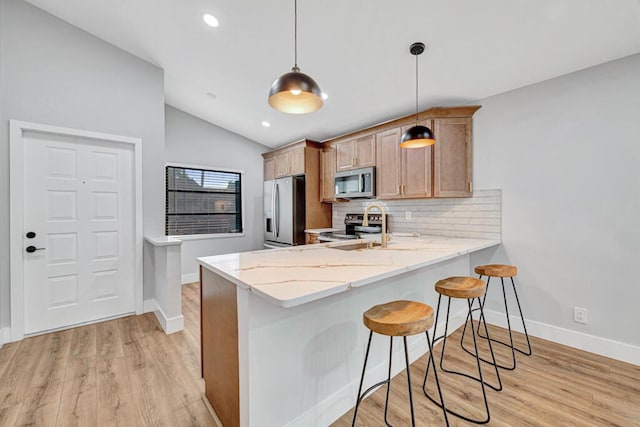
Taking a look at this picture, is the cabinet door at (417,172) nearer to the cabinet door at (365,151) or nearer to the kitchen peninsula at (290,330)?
the cabinet door at (365,151)

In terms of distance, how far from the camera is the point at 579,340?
8.09 feet

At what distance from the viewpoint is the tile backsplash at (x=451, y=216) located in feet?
9.68

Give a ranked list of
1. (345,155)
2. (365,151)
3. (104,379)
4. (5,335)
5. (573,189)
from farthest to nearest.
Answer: (345,155) < (365,151) < (5,335) < (573,189) < (104,379)

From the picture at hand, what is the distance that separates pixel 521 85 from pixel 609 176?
1117 millimetres

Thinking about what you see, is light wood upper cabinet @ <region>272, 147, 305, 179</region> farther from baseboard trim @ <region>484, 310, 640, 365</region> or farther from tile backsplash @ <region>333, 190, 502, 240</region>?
baseboard trim @ <region>484, 310, 640, 365</region>

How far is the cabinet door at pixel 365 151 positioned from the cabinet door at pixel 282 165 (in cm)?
132

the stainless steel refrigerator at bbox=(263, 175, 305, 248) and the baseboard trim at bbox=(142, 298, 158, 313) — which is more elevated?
the stainless steel refrigerator at bbox=(263, 175, 305, 248)

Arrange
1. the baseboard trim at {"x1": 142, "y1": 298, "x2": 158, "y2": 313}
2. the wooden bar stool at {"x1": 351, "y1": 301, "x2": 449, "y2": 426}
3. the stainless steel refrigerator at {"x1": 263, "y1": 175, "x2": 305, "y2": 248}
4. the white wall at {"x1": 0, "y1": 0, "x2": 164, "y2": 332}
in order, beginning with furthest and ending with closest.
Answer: the stainless steel refrigerator at {"x1": 263, "y1": 175, "x2": 305, "y2": 248} < the baseboard trim at {"x1": 142, "y1": 298, "x2": 158, "y2": 313} < the white wall at {"x1": 0, "y1": 0, "x2": 164, "y2": 332} < the wooden bar stool at {"x1": 351, "y1": 301, "x2": 449, "y2": 426}

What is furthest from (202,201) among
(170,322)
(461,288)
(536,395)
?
(536,395)

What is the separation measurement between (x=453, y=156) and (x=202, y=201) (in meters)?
4.05

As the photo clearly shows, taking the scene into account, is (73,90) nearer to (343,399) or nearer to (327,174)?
(327,174)

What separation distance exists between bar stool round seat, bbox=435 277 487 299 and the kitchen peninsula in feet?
0.70

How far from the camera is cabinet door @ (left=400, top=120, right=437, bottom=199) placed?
10.2 feet

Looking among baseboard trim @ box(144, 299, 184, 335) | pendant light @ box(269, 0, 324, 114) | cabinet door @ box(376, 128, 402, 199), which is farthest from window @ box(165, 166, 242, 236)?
pendant light @ box(269, 0, 324, 114)
